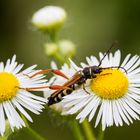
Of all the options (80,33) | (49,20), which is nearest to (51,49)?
(49,20)

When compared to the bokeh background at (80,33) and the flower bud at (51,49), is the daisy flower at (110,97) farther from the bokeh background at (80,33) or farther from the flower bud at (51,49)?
the bokeh background at (80,33)

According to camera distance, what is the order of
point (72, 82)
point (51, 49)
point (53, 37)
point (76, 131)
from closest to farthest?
1. point (72, 82)
2. point (76, 131)
3. point (51, 49)
4. point (53, 37)

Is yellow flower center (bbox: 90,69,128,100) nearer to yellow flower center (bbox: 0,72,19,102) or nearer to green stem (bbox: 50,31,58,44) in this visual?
yellow flower center (bbox: 0,72,19,102)

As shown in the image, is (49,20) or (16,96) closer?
(16,96)

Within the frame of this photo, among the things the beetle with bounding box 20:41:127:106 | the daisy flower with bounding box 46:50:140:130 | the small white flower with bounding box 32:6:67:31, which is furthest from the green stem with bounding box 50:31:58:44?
the beetle with bounding box 20:41:127:106

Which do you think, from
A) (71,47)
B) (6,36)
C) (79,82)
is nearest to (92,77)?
(79,82)

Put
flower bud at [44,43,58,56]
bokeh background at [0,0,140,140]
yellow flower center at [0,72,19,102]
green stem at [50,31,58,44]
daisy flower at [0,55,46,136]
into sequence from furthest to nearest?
bokeh background at [0,0,140,140], green stem at [50,31,58,44], flower bud at [44,43,58,56], yellow flower center at [0,72,19,102], daisy flower at [0,55,46,136]

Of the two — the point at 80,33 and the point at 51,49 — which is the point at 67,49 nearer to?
the point at 51,49
